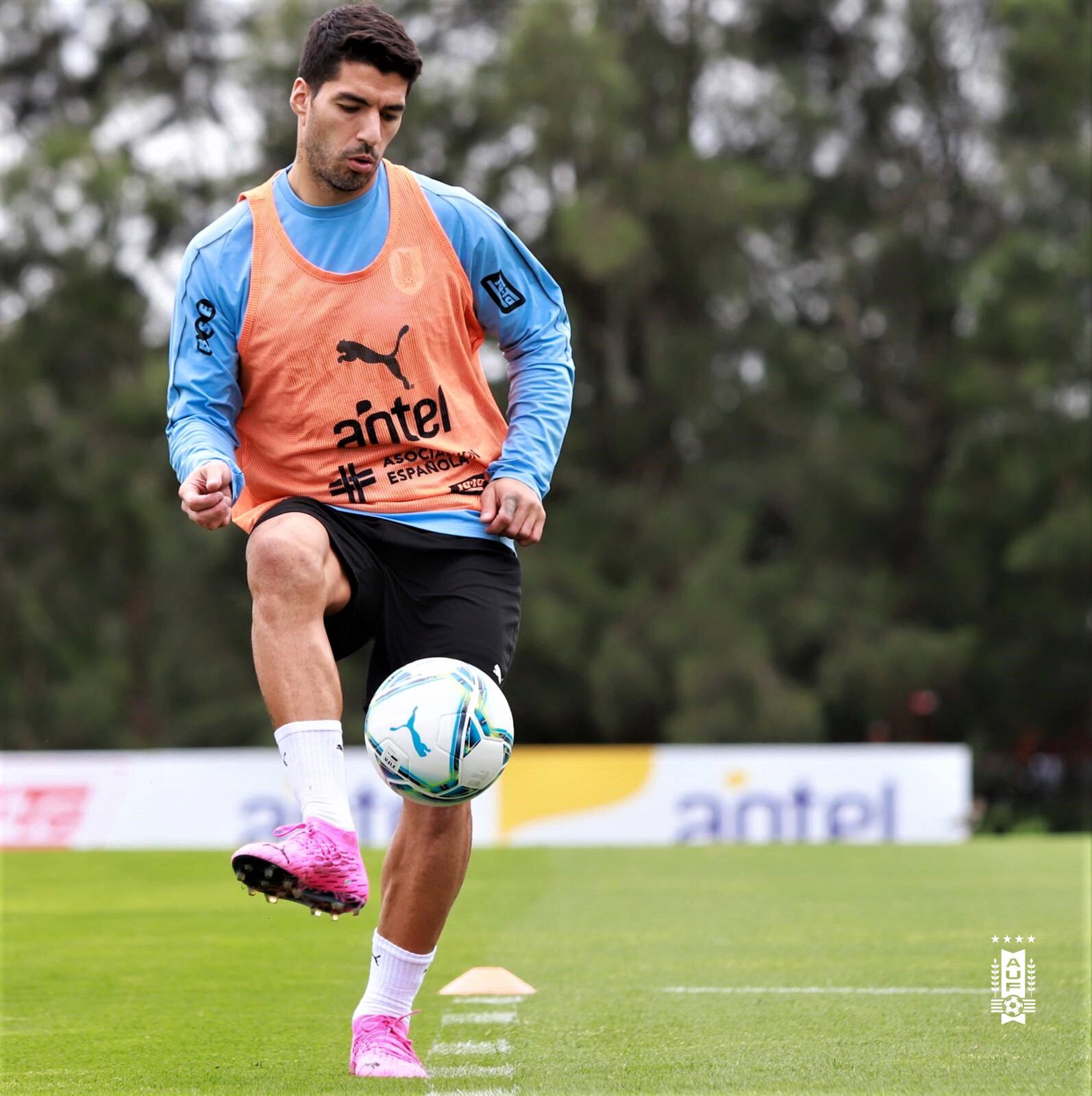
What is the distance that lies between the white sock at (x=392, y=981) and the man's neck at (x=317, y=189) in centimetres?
183

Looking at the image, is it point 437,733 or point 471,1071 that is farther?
point 471,1071

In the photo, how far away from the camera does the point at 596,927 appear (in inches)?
325

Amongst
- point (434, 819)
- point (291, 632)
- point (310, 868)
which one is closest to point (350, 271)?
point (291, 632)

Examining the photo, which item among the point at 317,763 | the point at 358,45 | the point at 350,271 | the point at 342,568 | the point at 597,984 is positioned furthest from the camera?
the point at 597,984

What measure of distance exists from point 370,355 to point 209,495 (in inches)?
23.1

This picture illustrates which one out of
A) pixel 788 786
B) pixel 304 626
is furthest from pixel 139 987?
pixel 788 786

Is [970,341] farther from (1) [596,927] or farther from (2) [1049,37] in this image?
(1) [596,927]

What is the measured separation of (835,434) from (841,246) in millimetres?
3471

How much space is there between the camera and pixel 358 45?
4277 mm

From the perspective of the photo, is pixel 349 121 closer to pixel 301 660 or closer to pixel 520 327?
pixel 520 327

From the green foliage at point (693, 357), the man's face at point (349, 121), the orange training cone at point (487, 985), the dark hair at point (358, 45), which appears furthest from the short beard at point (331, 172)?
the green foliage at point (693, 357)

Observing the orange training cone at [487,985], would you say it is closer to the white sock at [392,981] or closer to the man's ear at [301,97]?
the white sock at [392,981]

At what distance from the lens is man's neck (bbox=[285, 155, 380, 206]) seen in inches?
177

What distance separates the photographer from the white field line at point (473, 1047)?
15.6ft
